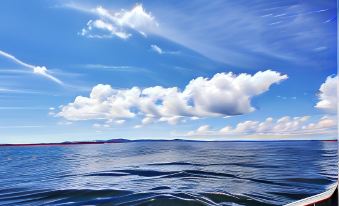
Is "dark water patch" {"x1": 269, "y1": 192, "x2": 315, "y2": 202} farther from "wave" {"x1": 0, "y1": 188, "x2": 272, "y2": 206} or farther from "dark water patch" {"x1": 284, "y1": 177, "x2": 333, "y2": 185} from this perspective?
"dark water patch" {"x1": 284, "y1": 177, "x2": 333, "y2": 185}

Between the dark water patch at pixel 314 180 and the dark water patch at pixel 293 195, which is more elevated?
the dark water patch at pixel 314 180

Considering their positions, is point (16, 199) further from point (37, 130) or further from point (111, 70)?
point (111, 70)

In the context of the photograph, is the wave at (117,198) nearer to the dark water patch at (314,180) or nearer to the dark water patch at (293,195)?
the dark water patch at (293,195)

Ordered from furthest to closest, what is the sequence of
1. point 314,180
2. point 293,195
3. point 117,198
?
1. point 314,180
2. point 293,195
3. point 117,198

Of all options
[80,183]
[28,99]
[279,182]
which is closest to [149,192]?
[80,183]

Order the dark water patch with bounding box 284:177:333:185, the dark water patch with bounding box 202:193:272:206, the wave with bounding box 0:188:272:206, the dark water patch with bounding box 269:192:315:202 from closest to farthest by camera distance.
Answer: the wave with bounding box 0:188:272:206, the dark water patch with bounding box 202:193:272:206, the dark water patch with bounding box 269:192:315:202, the dark water patch with bounding box 284:177:333:185

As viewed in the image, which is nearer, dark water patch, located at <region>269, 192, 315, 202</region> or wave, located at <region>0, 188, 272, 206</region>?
wave, located at <region>0, 188, 272, 206</region>

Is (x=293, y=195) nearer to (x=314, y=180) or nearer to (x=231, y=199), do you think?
(x=231, y=199)

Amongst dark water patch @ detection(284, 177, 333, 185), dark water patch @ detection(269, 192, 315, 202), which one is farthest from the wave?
dark water patch @ detection(284, 177, 333, 185)

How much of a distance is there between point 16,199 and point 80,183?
3.05 ft

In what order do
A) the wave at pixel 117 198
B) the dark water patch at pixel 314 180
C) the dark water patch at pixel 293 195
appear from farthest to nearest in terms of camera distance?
the dark water patch at pixel 314 180, the dark water patch at pixel 293 195, the wave at pixel 117 198

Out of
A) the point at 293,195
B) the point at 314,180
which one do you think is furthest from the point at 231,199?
the point at 314,180

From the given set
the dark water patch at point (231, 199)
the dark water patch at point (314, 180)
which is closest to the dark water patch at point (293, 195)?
the dark water patch at point (231, 199)

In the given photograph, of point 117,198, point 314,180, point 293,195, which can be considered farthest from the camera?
point 314,180
